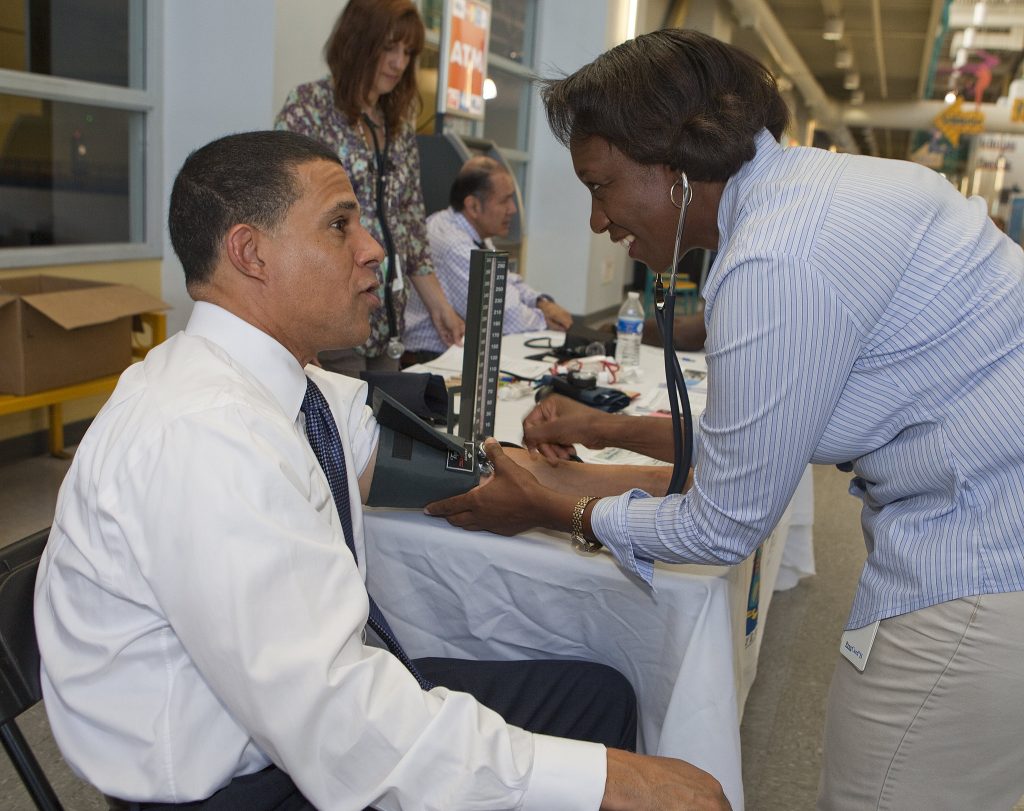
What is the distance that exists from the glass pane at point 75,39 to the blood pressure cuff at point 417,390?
2367 mm

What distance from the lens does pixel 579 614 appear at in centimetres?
130

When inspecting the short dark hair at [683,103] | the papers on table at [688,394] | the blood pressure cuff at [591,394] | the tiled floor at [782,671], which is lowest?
the tiled floor at [782,671]

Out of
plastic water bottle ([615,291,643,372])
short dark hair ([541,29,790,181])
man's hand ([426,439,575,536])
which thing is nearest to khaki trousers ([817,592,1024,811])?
man's hand ([426,439,575,536])

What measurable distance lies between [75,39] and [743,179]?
127 inches

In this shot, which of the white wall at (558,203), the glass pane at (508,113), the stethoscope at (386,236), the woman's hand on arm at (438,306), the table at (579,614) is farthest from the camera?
the white wall at (558,203)

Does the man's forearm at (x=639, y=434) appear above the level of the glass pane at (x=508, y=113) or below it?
below

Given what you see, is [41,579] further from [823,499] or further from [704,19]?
[704,19]

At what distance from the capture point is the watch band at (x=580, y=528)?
1.21 m

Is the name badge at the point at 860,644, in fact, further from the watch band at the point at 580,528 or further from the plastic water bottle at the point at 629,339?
the plastic water bottle at the point at 629,339

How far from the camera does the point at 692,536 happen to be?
1.05 meters

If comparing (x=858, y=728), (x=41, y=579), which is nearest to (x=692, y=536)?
(x=858, y=728)

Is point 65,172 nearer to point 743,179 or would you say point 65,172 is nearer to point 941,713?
point 743,179

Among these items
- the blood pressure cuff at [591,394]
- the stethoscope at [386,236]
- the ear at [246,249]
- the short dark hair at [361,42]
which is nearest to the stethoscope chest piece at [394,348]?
the stethoscope at [386,236]

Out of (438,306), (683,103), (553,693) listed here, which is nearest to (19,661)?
(553,693)
